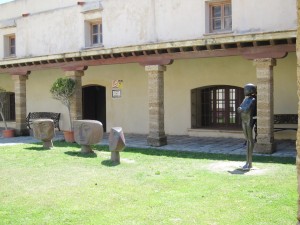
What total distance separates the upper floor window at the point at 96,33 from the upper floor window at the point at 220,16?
438cm

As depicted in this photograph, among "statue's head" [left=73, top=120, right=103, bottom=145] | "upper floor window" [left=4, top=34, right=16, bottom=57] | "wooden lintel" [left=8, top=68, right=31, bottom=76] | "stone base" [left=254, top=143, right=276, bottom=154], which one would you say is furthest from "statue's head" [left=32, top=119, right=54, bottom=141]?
"upper floor window" [left=4, top=34, right=16, bottom=57]

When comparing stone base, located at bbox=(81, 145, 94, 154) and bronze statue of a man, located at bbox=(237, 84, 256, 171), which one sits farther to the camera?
stone base, located at bbox=(81, 145, 94, 154)

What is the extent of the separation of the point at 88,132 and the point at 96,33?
5523 millimetres

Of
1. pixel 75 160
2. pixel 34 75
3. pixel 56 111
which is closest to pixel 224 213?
pixel 75 160

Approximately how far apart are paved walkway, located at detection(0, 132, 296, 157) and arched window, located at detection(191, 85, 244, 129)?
950mm

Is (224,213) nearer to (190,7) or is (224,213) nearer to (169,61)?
(169,61)

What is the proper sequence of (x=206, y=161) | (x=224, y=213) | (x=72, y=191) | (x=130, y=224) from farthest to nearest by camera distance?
(x=206, y=161), (x=72, y=191), (x=224, y=213), (x=130, y=224)

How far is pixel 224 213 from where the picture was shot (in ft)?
17.5

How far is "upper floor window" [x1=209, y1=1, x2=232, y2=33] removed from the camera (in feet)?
39.2

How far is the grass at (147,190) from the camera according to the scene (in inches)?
206

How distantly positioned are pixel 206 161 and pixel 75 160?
10.2 ft

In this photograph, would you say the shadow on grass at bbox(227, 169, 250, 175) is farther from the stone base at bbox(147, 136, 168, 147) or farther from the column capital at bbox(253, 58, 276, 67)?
the stone base at bbox(147, 136, 168, 147)

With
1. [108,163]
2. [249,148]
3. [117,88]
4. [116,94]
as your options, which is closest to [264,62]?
[249,148]

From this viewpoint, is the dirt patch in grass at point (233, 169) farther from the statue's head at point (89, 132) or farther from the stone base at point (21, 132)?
the stone base at point (21, 132)
